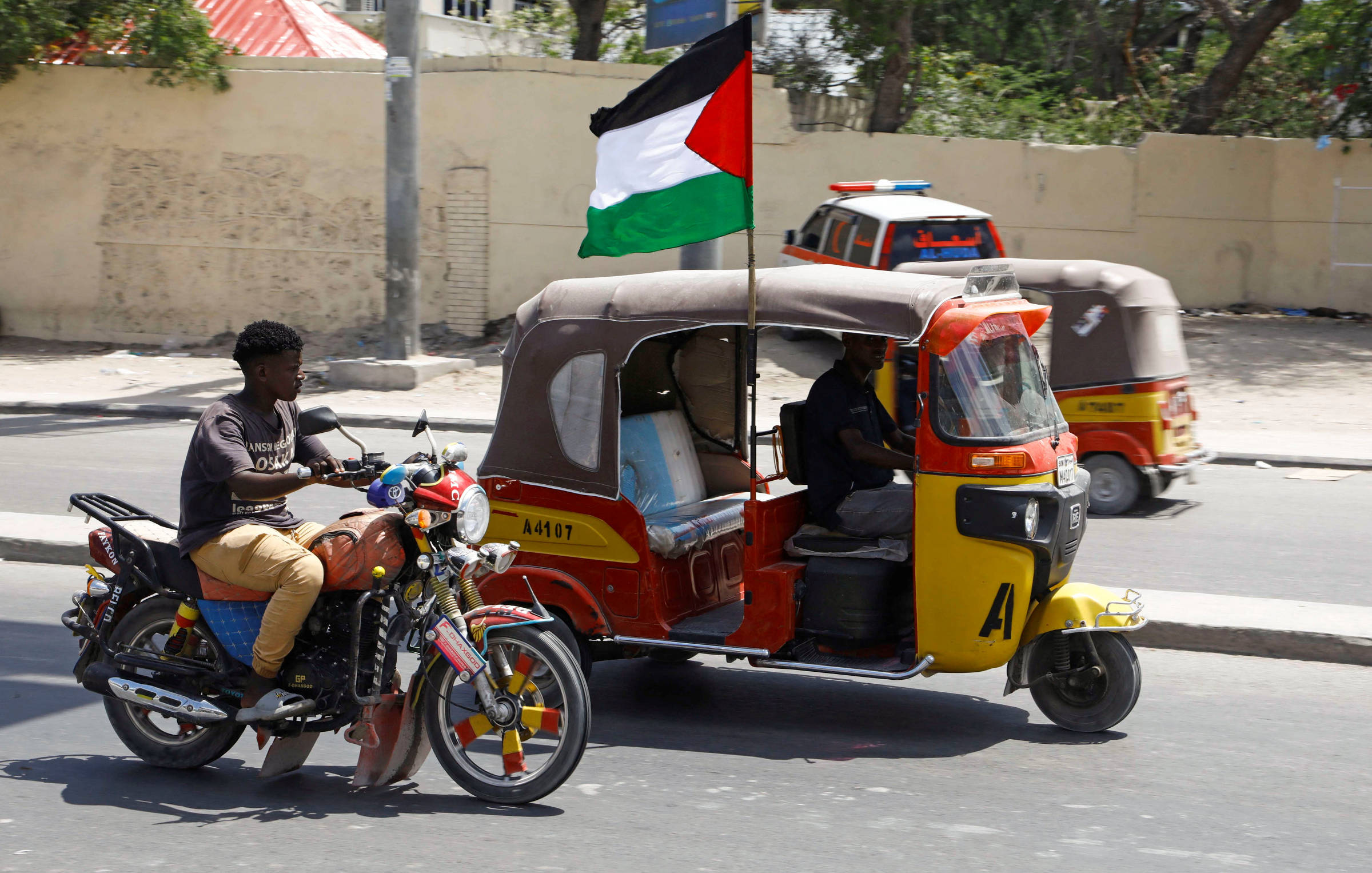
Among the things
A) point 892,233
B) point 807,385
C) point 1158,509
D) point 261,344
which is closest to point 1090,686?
point 261,344

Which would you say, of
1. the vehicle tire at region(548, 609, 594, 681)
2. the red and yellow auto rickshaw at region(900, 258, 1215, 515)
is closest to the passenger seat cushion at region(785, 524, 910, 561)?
the vehicle tire at region(548, 609, 594, 681)

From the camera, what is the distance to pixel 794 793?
199 inches

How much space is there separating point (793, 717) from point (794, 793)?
100 centimetres

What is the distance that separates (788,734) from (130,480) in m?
7.96

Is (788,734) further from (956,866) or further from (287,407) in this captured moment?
(287,407)

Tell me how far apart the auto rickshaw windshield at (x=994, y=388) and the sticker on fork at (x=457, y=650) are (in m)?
2.10

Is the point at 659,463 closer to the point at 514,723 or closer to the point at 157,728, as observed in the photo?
the point at 514,723

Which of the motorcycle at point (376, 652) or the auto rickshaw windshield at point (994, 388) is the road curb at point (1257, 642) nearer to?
the auto rickshaw windshield at point (994, 388)

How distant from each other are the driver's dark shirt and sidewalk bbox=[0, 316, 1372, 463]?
787cm

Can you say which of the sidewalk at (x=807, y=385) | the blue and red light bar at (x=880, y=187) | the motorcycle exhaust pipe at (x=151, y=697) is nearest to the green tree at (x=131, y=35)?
the sidewalk at (x=807, y=385)

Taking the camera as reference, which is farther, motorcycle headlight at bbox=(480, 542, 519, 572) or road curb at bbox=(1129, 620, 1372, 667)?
road curb at bbox=(1129, 620, 1372, 667)

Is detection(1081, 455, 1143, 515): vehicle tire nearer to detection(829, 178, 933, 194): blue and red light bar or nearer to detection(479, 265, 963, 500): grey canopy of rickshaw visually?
detection(479, 265, 963, 500): grey canopy of rickshaw

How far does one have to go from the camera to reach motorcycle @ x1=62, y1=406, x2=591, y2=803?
15.7ft

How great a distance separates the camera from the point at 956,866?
171 inches
